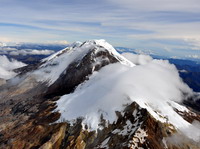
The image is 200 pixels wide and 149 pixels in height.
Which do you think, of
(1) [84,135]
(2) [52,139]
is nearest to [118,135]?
(1) [84,135]

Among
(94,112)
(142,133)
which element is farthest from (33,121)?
(142,133)

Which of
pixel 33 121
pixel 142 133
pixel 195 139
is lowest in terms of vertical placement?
pixel 33 121

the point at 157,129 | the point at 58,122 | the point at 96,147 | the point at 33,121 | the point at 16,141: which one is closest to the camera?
the point at 96,147

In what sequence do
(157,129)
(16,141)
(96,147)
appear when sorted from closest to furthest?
(96,147)
(157,129)
(16,141)

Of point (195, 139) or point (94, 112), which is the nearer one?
point (195, 139)

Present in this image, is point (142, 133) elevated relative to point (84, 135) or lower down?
elevated

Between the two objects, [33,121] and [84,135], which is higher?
[84,135]

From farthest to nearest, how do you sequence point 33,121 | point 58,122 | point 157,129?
point 33,121
point 58,122
point 157,129

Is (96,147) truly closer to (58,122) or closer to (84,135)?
(84,135)

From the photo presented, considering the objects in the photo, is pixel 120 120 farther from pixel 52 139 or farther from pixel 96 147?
pixel 52 139
